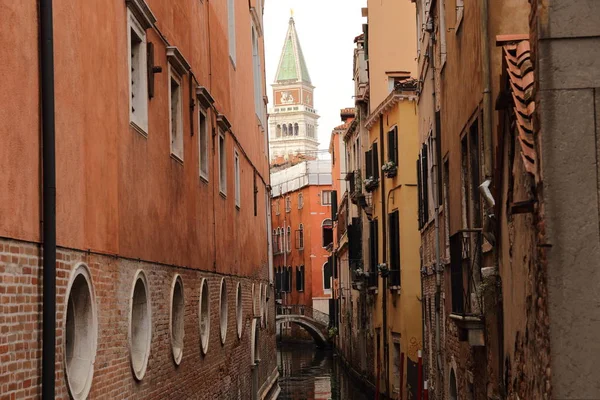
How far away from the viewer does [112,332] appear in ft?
37.0

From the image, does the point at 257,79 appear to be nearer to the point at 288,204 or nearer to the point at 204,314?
the point at 204,314

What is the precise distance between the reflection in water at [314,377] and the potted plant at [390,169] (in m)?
8.30

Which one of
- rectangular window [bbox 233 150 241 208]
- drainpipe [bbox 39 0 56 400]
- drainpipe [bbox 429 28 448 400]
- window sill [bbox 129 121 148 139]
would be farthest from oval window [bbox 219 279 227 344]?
drainpipe [bbox 39 0 56 400]

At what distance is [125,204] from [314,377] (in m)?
33.4

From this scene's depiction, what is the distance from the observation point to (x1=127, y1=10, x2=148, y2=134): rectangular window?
13156 mm

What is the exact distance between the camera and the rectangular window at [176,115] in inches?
625

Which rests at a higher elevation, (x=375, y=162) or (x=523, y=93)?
(x=375, y=162)

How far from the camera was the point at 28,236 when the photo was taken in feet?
27.4

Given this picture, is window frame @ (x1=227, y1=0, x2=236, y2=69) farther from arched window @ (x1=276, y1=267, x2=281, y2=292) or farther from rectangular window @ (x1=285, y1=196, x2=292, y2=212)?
arched window @ (x1=276, y1=267, x2=281, y2=292)

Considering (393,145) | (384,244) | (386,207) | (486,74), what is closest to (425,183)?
(393,145)

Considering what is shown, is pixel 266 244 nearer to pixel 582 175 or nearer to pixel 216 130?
pixel 216 130

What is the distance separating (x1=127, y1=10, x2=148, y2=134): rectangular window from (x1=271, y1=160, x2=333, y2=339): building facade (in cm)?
5410

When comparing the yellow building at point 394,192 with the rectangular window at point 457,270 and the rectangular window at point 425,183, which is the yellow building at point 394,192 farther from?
the rectangular window at point 457,270

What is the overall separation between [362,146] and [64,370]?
2740cm
